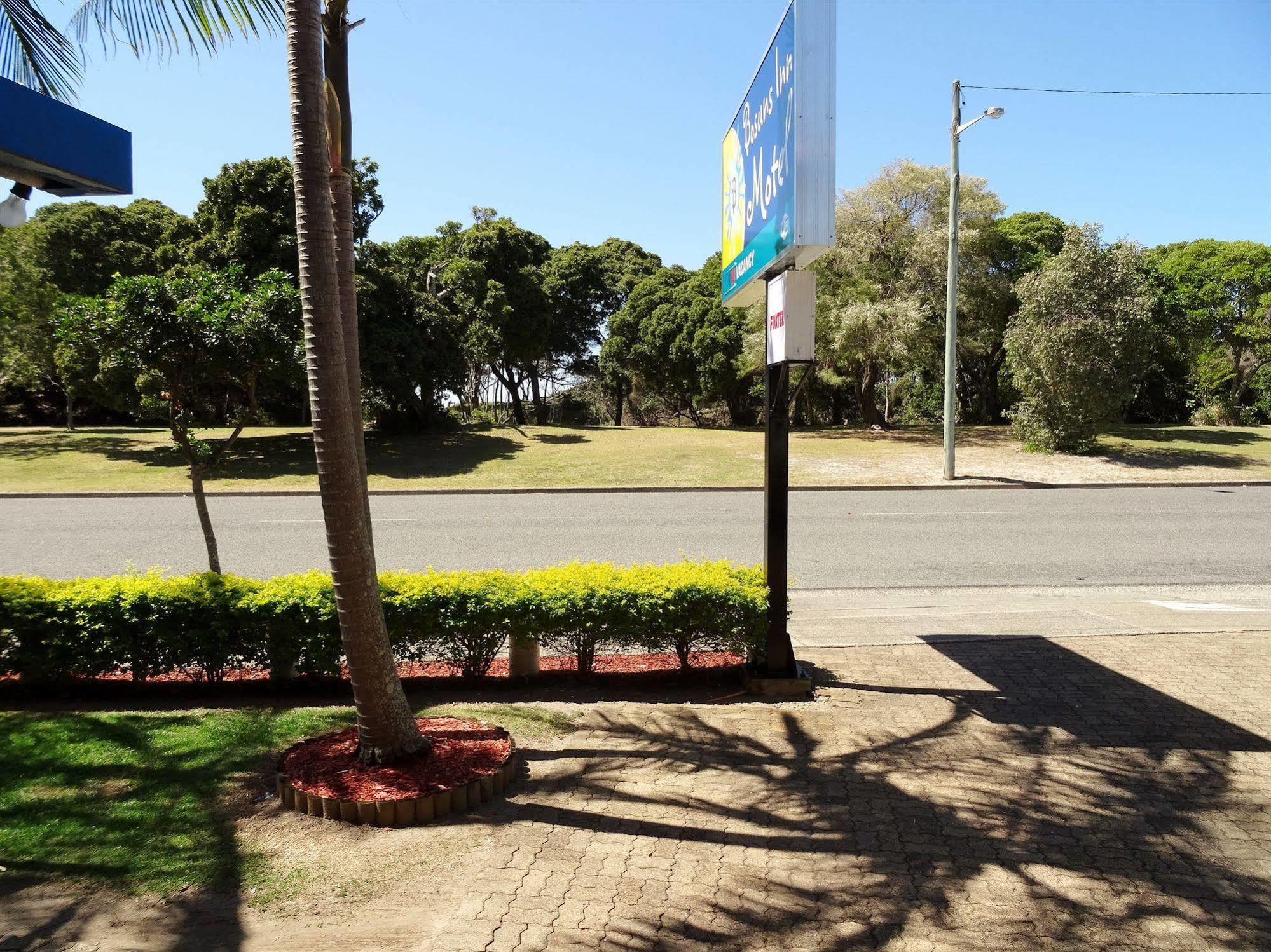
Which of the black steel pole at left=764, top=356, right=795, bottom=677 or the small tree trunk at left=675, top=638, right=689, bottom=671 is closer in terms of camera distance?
the black steel pole at left=764, top=356, right=795, bottom=677

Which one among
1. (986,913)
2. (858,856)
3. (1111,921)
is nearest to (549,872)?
(858,856)

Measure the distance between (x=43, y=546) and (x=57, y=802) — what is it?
982 cm

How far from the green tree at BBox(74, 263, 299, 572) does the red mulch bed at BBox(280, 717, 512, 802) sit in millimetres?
3416

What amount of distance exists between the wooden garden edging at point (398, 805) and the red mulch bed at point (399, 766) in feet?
0.12

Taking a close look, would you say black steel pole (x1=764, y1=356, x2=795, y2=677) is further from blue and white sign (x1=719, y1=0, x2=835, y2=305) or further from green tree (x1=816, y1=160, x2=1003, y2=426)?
green tree (x1=816, y1=160, x2=1003, y2=426)

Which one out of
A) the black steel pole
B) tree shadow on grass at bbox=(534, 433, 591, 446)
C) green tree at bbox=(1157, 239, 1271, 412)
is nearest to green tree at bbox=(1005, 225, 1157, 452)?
tree shadow on grass at bbox=(534, 433, 591, 446)

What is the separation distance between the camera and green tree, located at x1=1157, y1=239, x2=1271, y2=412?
109ft

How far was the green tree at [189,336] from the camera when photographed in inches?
283

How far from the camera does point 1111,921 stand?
3232mm

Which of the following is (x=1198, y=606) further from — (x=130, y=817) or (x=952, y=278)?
(x=952, y=278)

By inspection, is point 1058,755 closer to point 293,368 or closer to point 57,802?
point 57,802

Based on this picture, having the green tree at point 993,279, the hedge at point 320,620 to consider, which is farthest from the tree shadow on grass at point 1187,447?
the hedge at point 320,620

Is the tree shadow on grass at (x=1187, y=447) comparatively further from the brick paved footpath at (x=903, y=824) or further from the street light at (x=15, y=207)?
the street light at (x=15, y=207)

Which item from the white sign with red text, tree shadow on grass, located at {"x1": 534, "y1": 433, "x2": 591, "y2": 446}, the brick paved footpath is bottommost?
the brick paved footpath
